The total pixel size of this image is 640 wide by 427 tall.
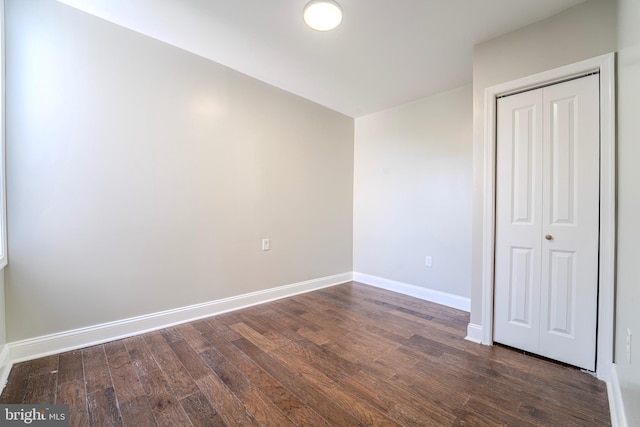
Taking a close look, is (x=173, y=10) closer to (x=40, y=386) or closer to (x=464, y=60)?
(x=464, y=60)

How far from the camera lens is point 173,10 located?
1952mm

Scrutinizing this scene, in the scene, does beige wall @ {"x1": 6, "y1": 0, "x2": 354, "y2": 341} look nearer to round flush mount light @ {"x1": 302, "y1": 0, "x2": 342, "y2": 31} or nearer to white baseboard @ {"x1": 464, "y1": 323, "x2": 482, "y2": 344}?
round flush mount light @ {"x1": 302, "y1": 0, "x2": 342, "y2": 31}

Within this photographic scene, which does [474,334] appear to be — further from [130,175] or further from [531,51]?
[130,175]

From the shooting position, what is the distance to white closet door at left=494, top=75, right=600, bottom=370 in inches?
69.7

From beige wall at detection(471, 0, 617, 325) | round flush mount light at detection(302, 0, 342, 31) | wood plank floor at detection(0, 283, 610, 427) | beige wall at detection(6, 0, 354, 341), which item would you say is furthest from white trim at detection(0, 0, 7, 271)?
beige wall at detection(471, 0, 617, 325)

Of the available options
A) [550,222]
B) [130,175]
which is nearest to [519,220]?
[550,222]

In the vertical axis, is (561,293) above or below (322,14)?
below

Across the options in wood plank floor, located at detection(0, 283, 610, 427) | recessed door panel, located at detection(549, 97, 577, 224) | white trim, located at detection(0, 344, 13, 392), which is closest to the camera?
wood plank floor, located at detection(0, 283, 610, 427)

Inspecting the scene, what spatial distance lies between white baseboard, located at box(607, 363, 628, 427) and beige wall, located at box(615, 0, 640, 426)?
5 cm

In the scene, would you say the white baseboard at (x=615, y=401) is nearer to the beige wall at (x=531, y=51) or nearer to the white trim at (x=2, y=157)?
the beige wall at (x=531, y=51)

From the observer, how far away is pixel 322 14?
1.86 meters

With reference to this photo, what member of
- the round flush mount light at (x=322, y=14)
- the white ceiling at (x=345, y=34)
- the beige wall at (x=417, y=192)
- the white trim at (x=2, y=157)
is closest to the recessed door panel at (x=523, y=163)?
the white ceiling at (x=345, y=34)

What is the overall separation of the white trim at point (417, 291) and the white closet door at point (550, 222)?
31.1 inches

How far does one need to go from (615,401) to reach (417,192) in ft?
7.56
